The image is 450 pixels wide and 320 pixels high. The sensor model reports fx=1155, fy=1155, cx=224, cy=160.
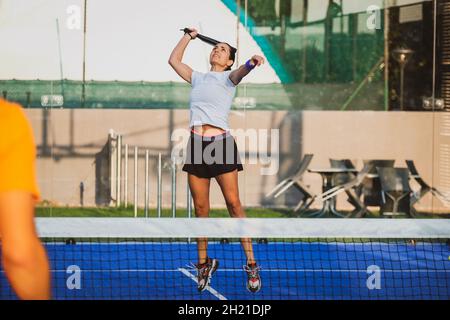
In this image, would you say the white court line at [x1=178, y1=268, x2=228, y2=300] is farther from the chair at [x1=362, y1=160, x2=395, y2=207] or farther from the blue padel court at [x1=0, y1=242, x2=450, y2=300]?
the chair at [x1=362, y1=160, x2=395, y2=207]

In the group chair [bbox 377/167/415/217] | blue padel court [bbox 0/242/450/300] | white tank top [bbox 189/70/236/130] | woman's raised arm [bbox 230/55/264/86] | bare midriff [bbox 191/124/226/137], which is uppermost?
woman's raised arm [bbox 230/55/264/86]

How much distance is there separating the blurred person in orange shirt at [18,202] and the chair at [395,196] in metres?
10.5

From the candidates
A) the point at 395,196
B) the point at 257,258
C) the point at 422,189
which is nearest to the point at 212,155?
the point at 257,258

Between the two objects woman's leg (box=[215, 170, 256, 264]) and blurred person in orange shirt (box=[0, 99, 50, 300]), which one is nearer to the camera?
blurred person in orange shirt (box=[0, 99, 50, 300])

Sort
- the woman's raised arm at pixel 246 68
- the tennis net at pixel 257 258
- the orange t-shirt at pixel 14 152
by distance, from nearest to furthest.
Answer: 1. the orange t-shirt at pixel 14 152
2. the tennis net at pixel 257 258
3. the woman's raised arm at pixel 246 68

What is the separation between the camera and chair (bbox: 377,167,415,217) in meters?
13.4

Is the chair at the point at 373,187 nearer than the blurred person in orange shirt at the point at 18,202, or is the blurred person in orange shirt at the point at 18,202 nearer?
the blurred person in orange shirt at the point at 18,202

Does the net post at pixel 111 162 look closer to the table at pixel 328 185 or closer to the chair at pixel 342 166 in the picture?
the table at pixel 328 185

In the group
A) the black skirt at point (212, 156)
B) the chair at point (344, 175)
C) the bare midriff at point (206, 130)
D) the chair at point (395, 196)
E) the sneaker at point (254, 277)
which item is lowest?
the sneaker at point (254, 277)

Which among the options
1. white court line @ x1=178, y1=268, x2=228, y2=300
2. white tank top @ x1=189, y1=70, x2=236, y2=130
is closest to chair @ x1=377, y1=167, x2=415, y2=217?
white court line @ x1=178, y1=268, x2=228, y2=300

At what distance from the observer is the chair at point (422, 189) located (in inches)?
531

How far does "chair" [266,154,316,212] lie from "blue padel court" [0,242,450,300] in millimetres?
1530

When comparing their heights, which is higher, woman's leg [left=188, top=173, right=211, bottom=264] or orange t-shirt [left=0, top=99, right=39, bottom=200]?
orange t-shirt [left=0, top=99, right=39, bottom=200]

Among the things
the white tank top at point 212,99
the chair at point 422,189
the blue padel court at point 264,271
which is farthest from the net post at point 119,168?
the white tank top at point 212,99
